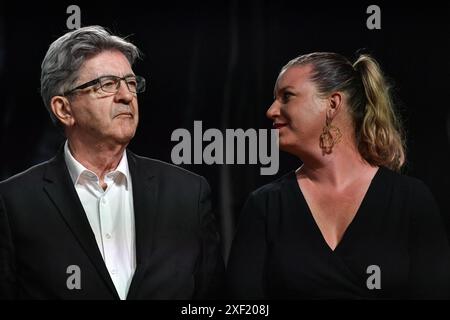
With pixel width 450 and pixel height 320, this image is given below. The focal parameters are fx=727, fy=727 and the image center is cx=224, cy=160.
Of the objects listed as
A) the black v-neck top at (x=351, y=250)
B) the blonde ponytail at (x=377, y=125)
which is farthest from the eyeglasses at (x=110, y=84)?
the blonde ponytail at (x=377, y=125)

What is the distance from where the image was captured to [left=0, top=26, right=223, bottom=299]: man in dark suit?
2.58 meters

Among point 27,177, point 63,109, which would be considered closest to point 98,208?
point 27,177

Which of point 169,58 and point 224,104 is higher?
point 169,58

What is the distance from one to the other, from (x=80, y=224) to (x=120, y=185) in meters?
0.21

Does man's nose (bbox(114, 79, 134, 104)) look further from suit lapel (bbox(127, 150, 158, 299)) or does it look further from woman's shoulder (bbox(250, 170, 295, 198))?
woman's shoulder (bbox(250, 170, 295, 198))

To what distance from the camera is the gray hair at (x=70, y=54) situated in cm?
259

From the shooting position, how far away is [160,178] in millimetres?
2689

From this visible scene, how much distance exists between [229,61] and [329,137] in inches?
19.4

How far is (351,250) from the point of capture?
2672 mm

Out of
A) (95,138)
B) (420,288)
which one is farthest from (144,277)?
(420,288)

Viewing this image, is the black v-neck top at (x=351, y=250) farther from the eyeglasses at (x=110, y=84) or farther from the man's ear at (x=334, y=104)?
the eyeglasses at (x=110, y=84)

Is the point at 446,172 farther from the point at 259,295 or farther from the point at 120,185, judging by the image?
the point at 120,185

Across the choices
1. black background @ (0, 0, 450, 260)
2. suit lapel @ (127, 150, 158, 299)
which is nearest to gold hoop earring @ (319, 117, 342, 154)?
black background @ (0, 0, 450, 260)

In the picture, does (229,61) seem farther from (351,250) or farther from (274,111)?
(351,250)
